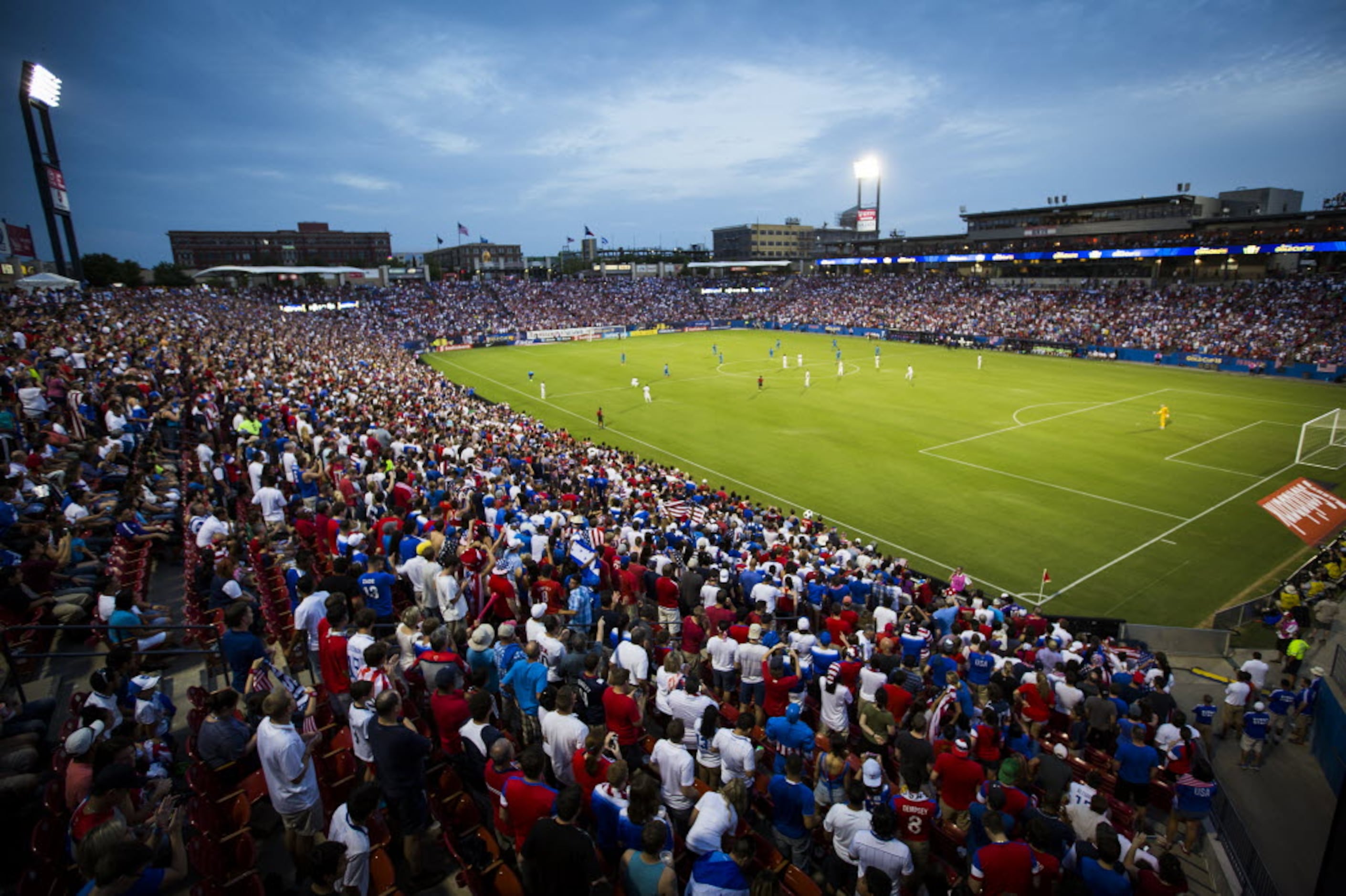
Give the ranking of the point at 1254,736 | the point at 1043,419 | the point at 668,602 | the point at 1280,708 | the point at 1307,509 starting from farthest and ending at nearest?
1. the point at 1043,419
2. the point at 1307,509
3. the point at 1280,708
4. the point at 668,602
5. the point at 1254,736

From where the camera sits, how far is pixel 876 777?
580 centimetres

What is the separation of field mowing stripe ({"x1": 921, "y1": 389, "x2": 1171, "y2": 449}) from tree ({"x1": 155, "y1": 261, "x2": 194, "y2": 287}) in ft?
305

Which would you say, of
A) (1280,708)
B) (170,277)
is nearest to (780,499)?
(1280,708)

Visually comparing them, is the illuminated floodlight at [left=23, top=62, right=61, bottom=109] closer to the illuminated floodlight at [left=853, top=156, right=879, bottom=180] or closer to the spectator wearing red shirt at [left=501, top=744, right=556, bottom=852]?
the spectator wearing red shirt at [left=501, top=744, right=556, bottom=852]

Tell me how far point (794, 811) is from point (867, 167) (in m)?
100

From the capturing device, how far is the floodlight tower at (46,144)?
42312 mm

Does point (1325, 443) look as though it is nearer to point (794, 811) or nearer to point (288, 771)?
point (794, 811)

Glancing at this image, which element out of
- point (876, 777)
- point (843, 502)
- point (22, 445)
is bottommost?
point (843, 502)

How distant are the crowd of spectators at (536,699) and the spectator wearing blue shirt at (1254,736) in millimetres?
67

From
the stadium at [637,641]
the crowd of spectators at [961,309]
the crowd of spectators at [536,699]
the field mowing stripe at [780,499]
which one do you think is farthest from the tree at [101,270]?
the crowd of spectators at [536,699]

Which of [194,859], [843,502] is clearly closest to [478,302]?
[843,502]

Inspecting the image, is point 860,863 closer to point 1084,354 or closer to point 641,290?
point 1084,354

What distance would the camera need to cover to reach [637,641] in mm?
7289

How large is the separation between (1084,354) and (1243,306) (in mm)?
12245
